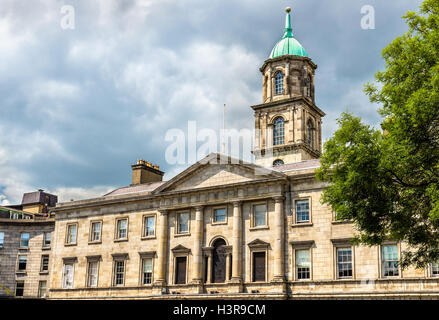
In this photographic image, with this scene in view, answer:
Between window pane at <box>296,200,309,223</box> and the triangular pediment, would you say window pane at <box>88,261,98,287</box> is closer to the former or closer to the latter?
the triangular pediment

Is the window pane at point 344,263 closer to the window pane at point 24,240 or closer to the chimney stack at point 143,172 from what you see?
the chimney stack at point 143,172

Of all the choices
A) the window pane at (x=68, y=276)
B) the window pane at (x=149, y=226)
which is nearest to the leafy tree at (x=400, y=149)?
the window pane at (x=149, y=226)

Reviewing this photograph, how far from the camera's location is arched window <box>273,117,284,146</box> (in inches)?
2208

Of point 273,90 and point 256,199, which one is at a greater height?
point 273,90

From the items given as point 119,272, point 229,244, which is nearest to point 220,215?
point 229,244

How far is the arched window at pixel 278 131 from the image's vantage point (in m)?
56.1

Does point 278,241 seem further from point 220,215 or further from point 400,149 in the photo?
point 400,149

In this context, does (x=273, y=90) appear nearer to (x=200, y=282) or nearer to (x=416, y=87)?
(x=200, y=282)

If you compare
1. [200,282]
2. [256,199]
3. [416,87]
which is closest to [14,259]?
[200,282]

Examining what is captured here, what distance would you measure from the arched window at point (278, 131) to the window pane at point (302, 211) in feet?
66.3

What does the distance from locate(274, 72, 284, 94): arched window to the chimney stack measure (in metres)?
16.9

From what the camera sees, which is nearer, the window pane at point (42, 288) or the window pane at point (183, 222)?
the window pane at point (183, 222)
